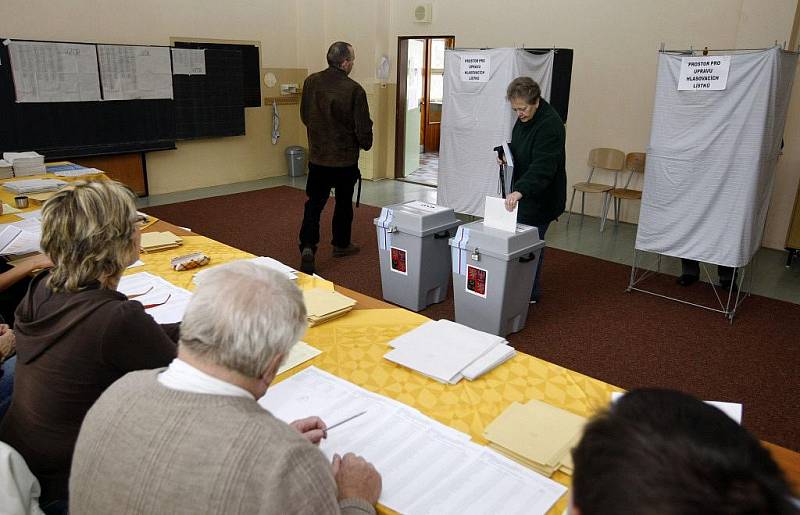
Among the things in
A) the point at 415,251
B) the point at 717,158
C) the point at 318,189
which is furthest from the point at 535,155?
the point at 318,189

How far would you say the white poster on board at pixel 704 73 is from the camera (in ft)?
11.5

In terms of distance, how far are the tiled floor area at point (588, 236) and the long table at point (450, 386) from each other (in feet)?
9.85

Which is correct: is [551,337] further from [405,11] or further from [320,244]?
[405,11]

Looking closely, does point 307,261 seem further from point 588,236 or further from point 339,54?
point 588,236

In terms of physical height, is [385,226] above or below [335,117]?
below

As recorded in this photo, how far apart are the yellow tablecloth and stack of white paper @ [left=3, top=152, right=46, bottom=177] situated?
3.38 metres

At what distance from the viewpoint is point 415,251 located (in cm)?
361

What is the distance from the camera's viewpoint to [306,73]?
27.2 ft

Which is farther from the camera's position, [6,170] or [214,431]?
[6,170]

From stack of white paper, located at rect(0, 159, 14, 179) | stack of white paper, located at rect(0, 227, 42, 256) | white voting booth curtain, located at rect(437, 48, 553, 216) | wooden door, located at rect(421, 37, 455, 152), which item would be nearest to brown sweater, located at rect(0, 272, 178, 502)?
stack of white paper, located at rect(0, 227, 42, 256)

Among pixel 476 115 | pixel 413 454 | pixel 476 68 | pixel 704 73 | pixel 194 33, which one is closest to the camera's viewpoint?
pixel 413 454

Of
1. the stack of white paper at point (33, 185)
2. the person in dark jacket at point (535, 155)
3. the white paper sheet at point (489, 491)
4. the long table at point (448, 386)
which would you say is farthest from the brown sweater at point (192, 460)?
the stack of white paper at point (33, 185)

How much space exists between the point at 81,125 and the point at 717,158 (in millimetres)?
5876

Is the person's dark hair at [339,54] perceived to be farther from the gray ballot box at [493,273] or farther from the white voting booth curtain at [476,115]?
the gray ballot box at [493,273]
